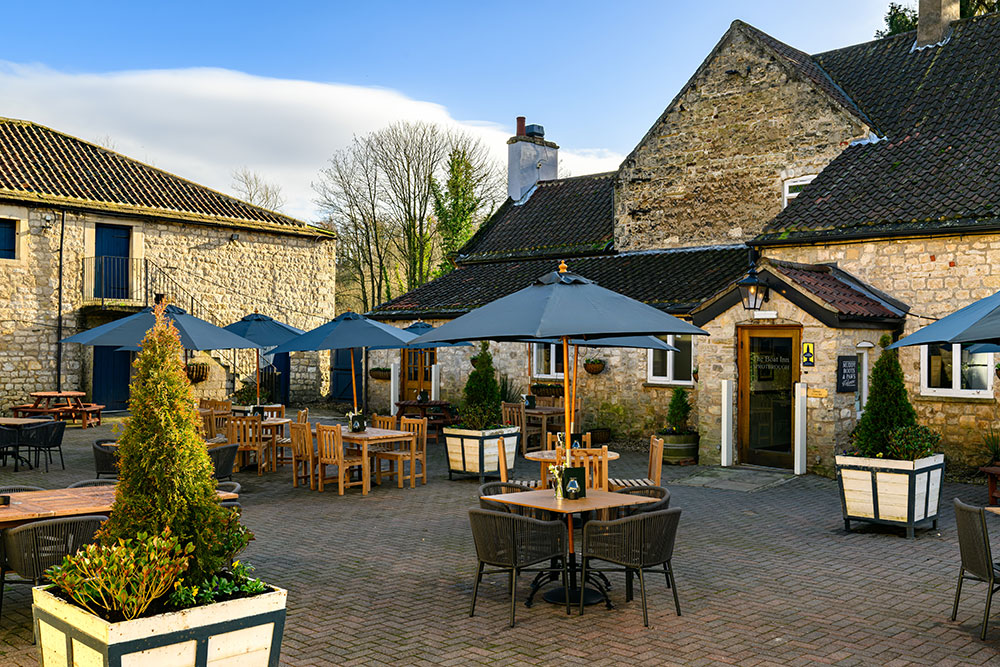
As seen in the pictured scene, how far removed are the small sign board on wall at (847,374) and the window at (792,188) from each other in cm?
477

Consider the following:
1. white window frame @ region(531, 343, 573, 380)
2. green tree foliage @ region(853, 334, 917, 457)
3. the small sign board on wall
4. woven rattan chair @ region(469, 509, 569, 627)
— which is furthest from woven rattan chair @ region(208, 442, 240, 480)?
white window frame @ region(531, 343, 573, 380)

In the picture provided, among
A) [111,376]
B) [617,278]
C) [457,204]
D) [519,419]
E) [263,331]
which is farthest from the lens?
[457,204]

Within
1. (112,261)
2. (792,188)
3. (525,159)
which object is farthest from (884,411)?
(112,261)

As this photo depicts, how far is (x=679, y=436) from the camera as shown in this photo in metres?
15.0

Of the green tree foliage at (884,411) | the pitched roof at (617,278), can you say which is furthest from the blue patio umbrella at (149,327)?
the green tree foliage at (884,411)

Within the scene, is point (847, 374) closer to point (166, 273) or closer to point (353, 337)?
point (353, 337)

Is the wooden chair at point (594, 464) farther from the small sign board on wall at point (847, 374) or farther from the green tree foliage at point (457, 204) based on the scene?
the green tree foliage at point (457, 204)

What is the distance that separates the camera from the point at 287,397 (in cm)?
2680

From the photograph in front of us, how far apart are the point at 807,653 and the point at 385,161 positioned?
32023 mm

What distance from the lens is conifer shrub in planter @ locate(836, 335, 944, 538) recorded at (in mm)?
9125

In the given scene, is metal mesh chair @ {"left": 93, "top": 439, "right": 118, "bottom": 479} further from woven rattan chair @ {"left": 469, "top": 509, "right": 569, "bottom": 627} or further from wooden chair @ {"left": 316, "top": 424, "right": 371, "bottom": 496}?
woven rattan chair @ {"left": 469, "top": 509, "right": 569, "bottom": 627}

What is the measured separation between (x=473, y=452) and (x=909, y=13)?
60.8 feet

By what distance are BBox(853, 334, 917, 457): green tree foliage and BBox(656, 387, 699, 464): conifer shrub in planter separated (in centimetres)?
538

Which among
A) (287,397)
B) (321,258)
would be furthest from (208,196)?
(287,397)
